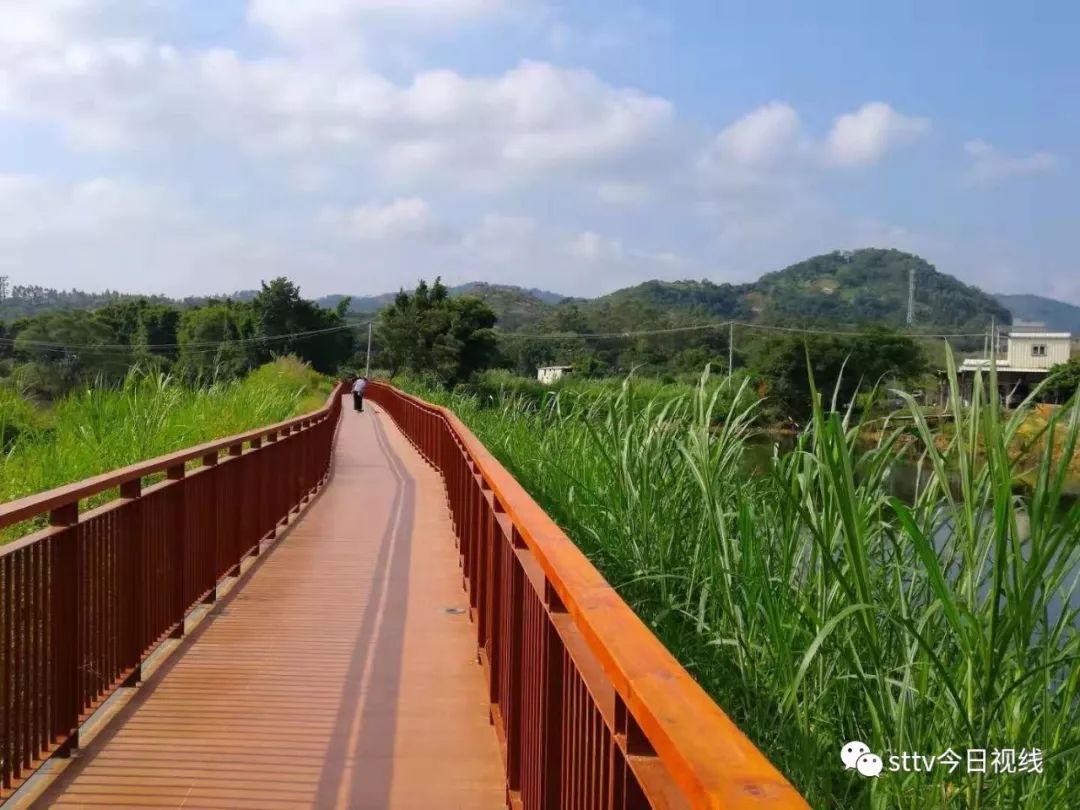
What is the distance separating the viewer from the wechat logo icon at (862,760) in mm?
2807

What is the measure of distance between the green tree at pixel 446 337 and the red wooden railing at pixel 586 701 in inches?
2223

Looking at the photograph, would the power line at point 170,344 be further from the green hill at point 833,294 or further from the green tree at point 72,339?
the green hill at point 833,294

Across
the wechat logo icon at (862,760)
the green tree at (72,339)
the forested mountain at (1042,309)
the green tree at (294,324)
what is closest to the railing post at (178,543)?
the wechat logo icon at (862,760)

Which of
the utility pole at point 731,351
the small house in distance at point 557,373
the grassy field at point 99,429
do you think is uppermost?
the utility pole at point 731,351

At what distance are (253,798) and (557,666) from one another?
5.42 feet

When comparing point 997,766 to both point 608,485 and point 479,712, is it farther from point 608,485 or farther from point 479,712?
point 608,485

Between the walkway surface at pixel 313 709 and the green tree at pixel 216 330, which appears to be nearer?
the walkway surface at pixel 313 709

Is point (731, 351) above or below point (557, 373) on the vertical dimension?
above

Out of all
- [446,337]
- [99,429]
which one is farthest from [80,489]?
[446,337]

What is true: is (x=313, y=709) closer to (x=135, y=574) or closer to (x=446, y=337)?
(x=135, y=574)

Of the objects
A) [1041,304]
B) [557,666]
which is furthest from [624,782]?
[1041,304]

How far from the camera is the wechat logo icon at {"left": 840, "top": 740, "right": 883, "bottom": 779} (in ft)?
9.21

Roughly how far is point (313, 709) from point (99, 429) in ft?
18.3

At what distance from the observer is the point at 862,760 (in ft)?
9.47
